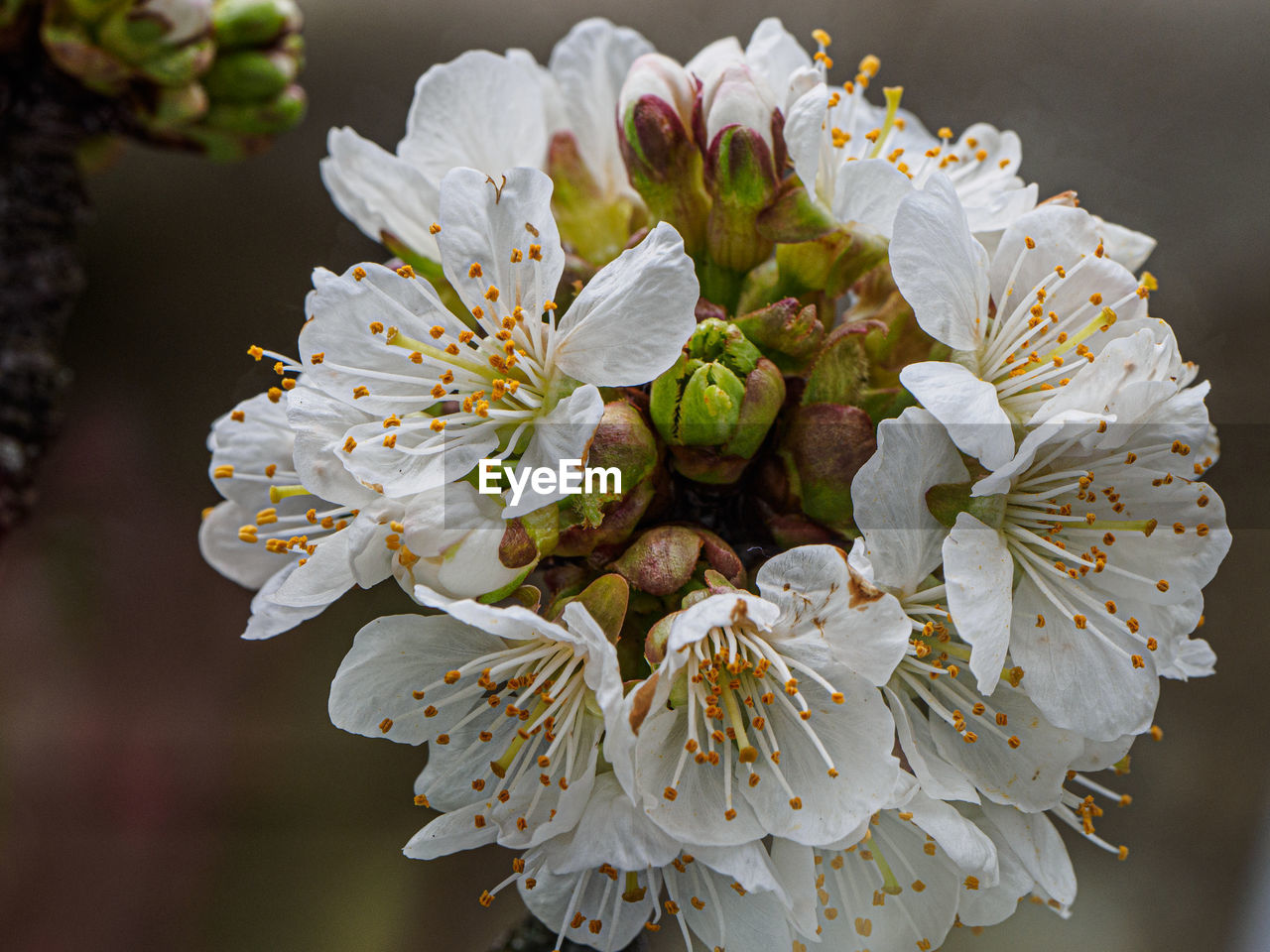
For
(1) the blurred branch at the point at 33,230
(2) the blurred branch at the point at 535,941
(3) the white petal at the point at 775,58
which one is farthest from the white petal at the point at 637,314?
(1) the blurred branch at the point at 33,230

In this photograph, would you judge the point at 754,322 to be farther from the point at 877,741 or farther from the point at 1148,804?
the point at 1148,804

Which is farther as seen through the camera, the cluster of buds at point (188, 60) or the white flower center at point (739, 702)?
the cluster of buds at point (188, 60)

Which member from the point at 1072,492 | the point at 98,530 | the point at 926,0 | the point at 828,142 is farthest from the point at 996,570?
the point at 98,530

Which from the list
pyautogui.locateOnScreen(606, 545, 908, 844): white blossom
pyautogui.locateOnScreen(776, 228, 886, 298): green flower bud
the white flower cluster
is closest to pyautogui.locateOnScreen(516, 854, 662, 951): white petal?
the white flower cluster

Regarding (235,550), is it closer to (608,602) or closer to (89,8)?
(608,602)

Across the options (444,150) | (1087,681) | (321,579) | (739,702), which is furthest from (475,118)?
(1087,681)

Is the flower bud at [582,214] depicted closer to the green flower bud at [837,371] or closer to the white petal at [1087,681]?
the green flower bud at [837,371]
